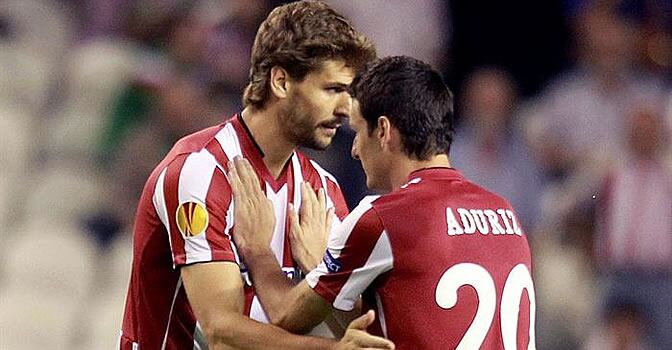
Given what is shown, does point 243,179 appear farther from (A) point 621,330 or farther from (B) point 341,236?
(A) point 621,330

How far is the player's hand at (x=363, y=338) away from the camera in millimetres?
3727

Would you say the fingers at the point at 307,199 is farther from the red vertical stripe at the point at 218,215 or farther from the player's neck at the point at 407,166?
the player's neck at the point at 407,166

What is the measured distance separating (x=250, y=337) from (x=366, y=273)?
1.44ft

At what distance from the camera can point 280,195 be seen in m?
4.45

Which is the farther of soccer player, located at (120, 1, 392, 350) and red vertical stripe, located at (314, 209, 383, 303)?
soccer player, located at (120, 1, 392, 350)

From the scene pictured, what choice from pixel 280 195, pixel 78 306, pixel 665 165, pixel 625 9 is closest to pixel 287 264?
pixel 280 195

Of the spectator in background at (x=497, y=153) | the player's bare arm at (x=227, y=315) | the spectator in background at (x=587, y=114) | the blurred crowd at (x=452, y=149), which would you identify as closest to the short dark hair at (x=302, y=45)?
the player's bare arm at (x=227, y=315)

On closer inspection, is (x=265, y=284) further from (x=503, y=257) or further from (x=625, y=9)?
(x=625, y=9)

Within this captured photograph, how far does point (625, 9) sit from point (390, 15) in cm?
155

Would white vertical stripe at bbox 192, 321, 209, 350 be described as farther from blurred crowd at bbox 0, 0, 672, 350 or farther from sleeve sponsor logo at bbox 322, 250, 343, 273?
blurred crowd at bbox 0, 0, 672, 350

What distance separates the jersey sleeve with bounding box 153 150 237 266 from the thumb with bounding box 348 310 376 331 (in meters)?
0.54

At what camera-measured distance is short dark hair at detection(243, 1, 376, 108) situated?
436 cm

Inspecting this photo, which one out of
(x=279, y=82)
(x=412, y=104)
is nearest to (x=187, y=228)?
(x=279, y=82)

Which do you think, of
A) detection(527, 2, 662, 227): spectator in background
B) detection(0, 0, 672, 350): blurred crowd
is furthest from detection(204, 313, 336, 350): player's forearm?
detection(527, 2, 662, 227): spectator in background
